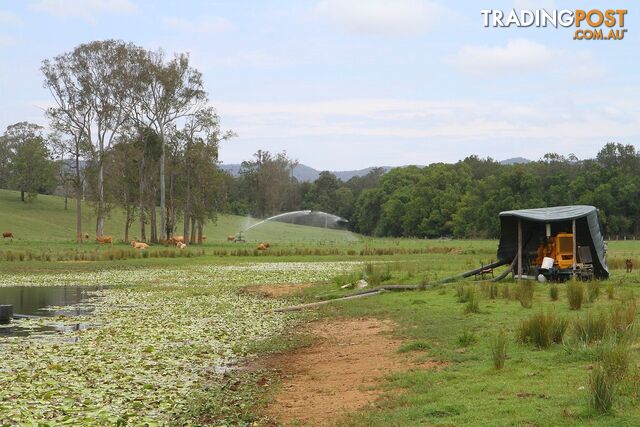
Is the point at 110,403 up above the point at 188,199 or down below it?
below

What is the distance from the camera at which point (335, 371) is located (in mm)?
13125

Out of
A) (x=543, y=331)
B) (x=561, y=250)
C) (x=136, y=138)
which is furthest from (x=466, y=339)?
(x=136, y=138)

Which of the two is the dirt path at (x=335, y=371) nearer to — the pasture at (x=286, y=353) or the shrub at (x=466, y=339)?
the pasture at (x=286, y=353)

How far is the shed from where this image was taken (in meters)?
27.1

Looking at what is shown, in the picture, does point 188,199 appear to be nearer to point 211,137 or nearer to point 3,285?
point 211,137

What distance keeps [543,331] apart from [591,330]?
29.6 inches

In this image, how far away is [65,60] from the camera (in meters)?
67.2

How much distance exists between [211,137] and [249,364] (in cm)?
5990

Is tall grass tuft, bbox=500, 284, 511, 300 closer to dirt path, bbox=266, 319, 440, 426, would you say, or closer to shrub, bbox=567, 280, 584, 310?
shrub, bbox=567, 280, 584, 310

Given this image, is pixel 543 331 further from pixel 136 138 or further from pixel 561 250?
pixel 136 138

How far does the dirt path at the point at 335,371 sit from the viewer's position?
33.9 ft

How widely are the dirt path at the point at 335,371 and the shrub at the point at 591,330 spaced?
239 cm

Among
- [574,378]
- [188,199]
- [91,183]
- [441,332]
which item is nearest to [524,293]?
[441,332]

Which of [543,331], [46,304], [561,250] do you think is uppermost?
[561,250]
